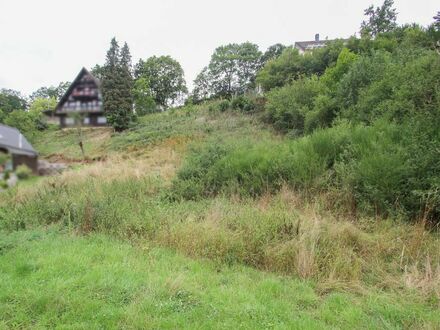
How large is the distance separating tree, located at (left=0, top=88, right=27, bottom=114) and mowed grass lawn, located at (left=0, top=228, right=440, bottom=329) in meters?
2.71

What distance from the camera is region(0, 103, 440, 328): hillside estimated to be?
3246 mm

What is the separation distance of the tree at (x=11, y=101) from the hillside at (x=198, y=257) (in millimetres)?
168

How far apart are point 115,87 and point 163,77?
7.09 feet

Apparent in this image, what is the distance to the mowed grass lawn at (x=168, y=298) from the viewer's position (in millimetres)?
3211

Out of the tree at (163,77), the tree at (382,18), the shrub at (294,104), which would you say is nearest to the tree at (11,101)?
the tree at (163,77)

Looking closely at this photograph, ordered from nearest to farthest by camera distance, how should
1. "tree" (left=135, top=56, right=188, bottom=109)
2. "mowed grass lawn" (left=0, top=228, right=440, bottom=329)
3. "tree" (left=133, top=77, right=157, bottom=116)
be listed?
"tree" (left=133, top=77, right=157, bottom=116) < "tree" (left=135, top=56, right=188, bottom=109) < "mowed grass lawn" (left=0, top=228, right=440, bottom=329)

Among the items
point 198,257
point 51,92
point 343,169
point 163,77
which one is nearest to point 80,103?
point 51,92

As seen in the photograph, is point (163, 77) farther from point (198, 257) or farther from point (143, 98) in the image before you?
point (198, 257)

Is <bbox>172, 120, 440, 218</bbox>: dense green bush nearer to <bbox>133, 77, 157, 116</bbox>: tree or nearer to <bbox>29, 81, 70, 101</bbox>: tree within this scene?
<bbox>133, 77, 157, 116</bbox>: tree

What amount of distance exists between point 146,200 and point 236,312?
504 cm

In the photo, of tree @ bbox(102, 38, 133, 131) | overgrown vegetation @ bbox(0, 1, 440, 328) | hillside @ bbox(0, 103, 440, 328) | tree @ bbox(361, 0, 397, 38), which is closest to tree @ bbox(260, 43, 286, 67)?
tree @ bbox(361, 0, 397, 38)

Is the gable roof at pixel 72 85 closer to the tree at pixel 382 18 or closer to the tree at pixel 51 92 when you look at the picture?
the tree at pixel 51 92

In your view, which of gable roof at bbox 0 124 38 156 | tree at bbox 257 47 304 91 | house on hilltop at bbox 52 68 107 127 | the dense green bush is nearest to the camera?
gable roof at bbox 0 124 38 156

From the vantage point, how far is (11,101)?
1.05 metres
